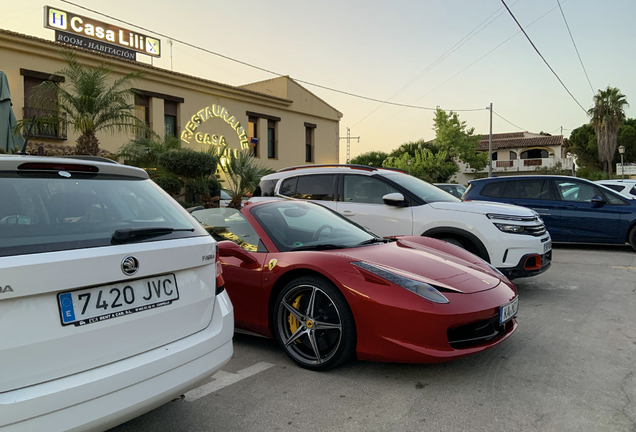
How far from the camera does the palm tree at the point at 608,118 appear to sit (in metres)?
47.5

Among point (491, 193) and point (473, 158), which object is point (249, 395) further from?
point (473, 158)

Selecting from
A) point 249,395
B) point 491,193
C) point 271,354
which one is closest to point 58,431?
point 249,395

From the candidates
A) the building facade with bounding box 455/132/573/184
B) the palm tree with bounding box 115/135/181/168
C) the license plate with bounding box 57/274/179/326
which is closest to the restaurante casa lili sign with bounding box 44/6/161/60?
the palm tree with bounding box 115/135/181/168

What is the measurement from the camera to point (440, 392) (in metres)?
3.09

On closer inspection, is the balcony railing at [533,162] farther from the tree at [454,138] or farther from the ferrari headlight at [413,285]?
the ferrari headlight at [413,285]

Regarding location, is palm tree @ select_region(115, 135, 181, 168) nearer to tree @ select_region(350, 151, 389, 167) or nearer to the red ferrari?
the red ferrari

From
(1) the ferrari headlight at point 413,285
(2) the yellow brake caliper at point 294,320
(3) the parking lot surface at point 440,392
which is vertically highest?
(1) the ferrari headlight at point 413,285

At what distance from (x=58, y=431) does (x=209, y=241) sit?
1.14m

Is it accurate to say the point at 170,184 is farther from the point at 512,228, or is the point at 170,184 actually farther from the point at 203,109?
the point at 512,228

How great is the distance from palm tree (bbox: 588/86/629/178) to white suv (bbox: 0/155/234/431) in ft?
176

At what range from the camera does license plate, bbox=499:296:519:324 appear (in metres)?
3.39

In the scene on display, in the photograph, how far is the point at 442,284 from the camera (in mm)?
3381

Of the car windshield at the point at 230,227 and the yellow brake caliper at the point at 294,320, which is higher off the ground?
the car windshield at the point at 230,227

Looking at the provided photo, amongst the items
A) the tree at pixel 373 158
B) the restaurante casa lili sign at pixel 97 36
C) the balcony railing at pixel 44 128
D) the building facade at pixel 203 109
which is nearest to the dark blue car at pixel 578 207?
the building facade at pixel 203 109
